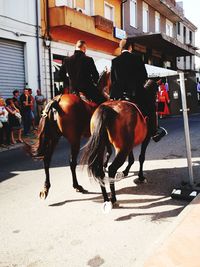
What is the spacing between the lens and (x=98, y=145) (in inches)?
187

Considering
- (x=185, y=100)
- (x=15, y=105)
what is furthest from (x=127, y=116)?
(x=15, y=105)

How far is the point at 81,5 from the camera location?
19469mm

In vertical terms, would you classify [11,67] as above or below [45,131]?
above

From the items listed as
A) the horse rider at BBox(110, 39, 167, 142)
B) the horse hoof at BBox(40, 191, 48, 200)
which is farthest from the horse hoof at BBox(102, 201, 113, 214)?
the horse rider at BBox(110, 39, 167, 142)

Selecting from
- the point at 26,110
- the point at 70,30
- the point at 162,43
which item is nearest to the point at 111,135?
the point at 26,110

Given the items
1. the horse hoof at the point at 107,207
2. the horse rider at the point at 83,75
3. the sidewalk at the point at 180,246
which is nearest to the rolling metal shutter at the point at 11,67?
the horse rider at the point at 83,75

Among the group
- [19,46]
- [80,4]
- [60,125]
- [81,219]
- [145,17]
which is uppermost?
[145,17]

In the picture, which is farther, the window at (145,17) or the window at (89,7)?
the window at (145,17)

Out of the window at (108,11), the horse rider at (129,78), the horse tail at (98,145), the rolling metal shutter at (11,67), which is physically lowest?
the horse tail at (98,145)

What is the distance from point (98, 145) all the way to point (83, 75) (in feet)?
5.04

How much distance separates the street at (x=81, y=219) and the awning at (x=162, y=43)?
18.1 m

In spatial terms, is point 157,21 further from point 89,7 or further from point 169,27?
point 89,7

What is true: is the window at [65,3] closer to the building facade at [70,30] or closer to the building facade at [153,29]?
the building facade at [70,30]

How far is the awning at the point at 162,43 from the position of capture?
24031 mm
